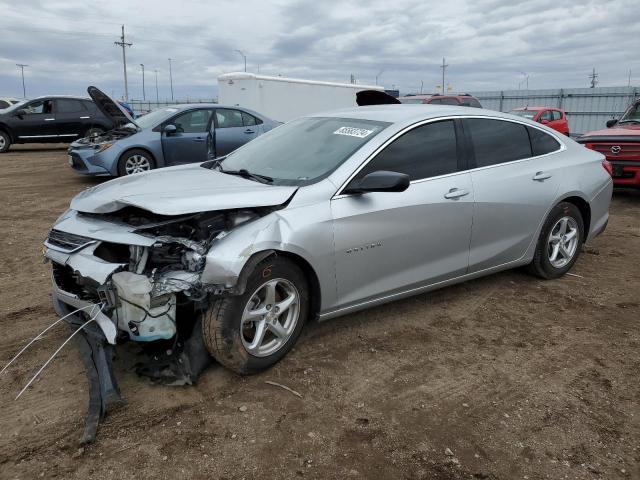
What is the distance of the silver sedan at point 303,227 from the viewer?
306cm

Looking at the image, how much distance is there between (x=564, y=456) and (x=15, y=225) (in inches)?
280

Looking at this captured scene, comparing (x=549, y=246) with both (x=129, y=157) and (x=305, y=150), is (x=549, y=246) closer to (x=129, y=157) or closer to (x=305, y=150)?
(x=305, y=150)

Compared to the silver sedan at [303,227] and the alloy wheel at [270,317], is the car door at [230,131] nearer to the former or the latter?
the silver sedan at [303,227]

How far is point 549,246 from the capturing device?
506 centimetres

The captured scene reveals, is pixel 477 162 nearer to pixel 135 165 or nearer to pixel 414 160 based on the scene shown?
pixel 414 160

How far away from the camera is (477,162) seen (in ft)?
14.3

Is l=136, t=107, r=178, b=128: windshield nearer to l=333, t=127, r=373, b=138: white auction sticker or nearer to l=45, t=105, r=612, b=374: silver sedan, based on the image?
l=45, t=105, r=612, b=374: silver sedan

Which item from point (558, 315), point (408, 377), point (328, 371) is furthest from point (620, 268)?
point (328, 371)

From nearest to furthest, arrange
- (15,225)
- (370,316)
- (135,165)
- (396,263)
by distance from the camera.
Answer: (396,263), (370,316), (15,225), (135,165)

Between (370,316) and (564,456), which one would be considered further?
(370,316)

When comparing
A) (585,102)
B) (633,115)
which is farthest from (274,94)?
(585,102)

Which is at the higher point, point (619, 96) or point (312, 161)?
point (619, 96)

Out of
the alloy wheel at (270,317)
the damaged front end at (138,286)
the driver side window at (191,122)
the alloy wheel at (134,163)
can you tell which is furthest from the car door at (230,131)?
the alloy wheel at (270,317)

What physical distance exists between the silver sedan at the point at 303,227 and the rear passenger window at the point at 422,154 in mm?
11
